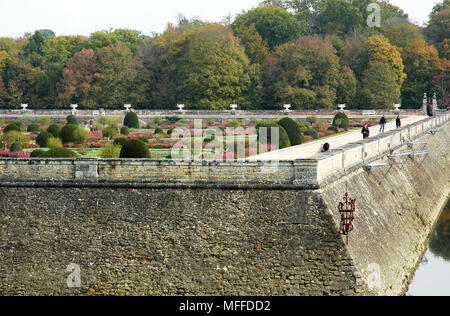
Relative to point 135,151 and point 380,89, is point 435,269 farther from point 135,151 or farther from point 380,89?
point 380,89

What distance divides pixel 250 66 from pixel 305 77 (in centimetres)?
666

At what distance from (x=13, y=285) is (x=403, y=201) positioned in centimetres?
1371

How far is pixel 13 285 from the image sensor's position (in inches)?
797

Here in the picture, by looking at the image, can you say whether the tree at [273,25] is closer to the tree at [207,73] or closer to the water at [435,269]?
the tree at [207,73]

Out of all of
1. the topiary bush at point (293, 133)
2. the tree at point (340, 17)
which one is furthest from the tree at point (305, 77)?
the topiary bush at point (293, 133)

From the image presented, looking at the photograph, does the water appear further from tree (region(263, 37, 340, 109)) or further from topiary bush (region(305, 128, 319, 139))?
tree (region(263, 37, 340, 109))

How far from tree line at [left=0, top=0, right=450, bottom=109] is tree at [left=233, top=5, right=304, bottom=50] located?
0.12 metres

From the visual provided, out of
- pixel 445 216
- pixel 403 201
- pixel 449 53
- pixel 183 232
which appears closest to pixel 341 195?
pixel 183 232

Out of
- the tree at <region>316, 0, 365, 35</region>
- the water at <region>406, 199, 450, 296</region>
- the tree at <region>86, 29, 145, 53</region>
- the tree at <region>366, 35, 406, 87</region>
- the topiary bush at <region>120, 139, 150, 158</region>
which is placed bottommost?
the water at <region>406, 199, 450, 296</region>

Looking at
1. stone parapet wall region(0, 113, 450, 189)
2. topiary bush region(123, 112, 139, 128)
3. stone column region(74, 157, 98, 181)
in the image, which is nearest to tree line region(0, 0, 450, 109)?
topiary bush region(123, 112, 139, 128)

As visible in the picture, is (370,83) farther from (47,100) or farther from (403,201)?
(403,201)

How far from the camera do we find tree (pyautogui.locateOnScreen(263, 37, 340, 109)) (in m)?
77.4

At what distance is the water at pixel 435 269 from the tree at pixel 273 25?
6229 centimetres

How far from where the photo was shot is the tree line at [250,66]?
7875cm
